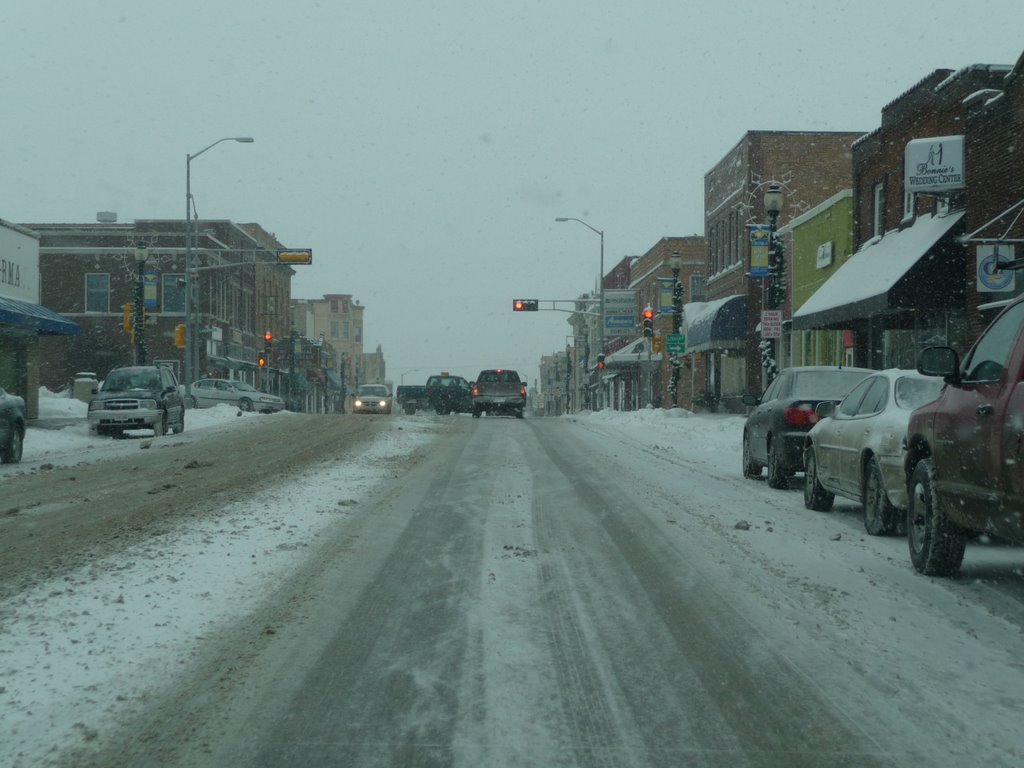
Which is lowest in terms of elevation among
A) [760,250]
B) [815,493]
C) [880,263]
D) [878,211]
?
[815,493]

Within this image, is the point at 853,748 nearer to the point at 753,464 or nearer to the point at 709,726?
the point at 709,726

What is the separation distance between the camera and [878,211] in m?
27.9

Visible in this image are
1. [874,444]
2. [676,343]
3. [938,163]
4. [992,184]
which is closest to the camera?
[874,444]

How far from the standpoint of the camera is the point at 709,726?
4.94m

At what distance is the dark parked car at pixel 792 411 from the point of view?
14680 mm

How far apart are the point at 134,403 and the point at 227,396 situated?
965 inches

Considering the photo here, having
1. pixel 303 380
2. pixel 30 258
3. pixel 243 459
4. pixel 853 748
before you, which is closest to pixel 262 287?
pixel 303 380

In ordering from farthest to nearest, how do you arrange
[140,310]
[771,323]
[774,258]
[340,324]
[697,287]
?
[340,324], [697,287], [140,310], [774,258], [771,323]

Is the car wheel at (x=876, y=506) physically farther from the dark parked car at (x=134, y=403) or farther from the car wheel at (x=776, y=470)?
the dark parked car at (x=134, y=403)

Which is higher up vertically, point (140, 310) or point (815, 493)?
point (140, 310)

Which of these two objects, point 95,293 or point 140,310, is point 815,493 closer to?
point 140,310

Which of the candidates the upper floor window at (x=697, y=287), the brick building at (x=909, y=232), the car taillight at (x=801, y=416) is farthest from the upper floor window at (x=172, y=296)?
the car taillight at (x=801, y=416)

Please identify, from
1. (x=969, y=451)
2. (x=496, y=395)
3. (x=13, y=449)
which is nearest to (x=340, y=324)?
(x=496, y=395)

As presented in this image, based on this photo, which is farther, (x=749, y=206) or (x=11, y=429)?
(x=749, y=206)
